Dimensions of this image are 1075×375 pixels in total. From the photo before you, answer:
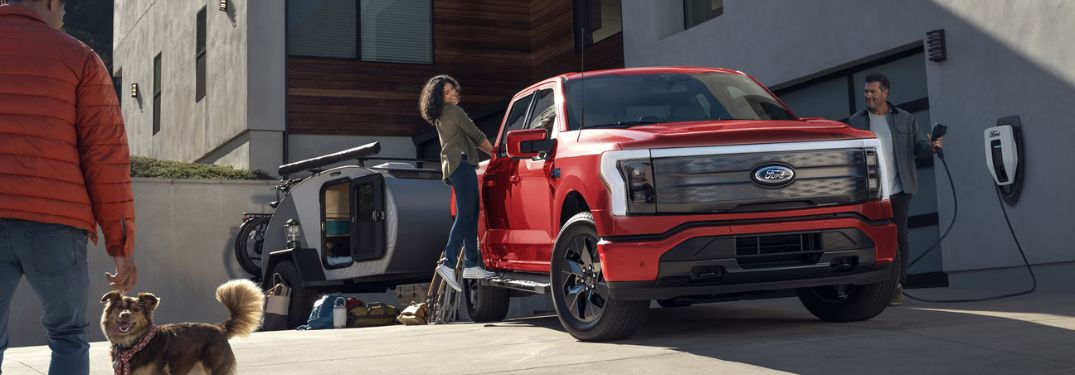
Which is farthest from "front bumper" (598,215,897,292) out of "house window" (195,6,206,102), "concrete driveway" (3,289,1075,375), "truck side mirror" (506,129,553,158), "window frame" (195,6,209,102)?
"house window" (195,6,206,102)

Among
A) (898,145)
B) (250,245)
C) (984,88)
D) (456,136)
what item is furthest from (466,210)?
(250,245)

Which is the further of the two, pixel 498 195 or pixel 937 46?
pixel 937 46

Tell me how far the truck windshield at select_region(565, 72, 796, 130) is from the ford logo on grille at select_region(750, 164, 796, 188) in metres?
1.15

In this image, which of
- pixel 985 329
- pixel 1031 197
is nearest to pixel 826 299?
pixel 985 329

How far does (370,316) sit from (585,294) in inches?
236

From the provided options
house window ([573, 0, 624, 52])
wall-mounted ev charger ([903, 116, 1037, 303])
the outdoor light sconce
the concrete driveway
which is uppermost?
house window ([573, 0, 624, 52])

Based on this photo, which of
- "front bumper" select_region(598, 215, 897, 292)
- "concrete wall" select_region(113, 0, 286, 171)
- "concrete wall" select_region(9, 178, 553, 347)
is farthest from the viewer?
"concrete wall" select_region(113, 0, 286, 171)

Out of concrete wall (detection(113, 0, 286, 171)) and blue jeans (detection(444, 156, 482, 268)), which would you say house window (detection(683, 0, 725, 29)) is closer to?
blue jeans (detection(444, 156, 482, 268))

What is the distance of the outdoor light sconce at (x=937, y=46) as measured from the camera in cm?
1084

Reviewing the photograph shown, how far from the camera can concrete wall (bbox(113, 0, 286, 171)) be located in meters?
20.0

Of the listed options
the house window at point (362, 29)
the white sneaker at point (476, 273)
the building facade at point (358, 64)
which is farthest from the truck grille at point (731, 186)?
the house window at point (362, 29)

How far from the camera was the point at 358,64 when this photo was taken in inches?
805

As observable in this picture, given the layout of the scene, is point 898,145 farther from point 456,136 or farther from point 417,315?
point 417,315

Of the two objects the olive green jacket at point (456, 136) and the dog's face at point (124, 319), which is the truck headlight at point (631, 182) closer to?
the olive green jacket at point (456, 136)
